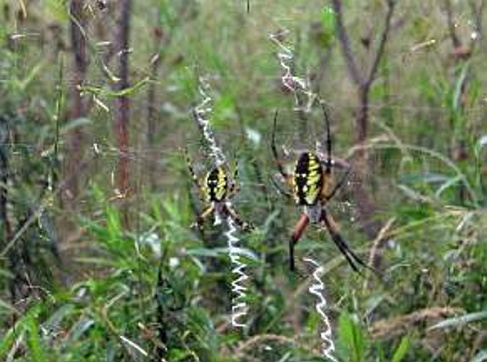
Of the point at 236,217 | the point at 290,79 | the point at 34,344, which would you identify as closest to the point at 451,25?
the point at 290,79

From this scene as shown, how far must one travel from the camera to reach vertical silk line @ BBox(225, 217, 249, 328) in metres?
2.83

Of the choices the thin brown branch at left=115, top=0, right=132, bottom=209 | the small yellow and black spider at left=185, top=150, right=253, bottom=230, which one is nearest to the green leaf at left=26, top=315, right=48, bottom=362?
the thin brown branch at left=115, top=0, right=132, bottom=209

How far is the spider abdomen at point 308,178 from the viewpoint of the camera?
200cm

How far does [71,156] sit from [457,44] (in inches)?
46.7

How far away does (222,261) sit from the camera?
3.15m

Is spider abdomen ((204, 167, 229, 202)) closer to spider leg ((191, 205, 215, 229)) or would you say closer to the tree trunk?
spider leg ((191, 205, 215, 229))

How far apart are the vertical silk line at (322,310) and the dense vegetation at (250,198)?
20 millimetres

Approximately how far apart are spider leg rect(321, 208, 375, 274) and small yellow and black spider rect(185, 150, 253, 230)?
222mm

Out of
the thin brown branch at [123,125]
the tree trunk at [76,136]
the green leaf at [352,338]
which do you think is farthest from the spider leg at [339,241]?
the tree trunk at [76,136]

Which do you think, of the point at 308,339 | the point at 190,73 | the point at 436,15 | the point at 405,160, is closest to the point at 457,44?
the point at 436,15

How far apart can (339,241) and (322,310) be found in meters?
0.37

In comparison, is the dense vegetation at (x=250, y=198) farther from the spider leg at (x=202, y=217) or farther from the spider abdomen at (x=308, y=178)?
the spider abdomen at (x=308, y=178)

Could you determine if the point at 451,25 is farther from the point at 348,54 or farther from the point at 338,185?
the point at 338,185

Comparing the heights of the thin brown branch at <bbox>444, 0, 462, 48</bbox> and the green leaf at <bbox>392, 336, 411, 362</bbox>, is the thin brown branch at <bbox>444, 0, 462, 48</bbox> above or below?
above
